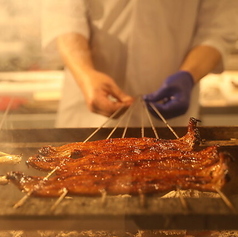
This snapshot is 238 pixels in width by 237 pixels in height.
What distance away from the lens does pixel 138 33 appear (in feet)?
9.44

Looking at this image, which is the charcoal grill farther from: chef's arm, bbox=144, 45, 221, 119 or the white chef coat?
the white chef coat

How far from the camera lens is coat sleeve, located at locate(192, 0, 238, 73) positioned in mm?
2904

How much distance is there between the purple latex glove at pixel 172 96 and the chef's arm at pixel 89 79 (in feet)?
0.73

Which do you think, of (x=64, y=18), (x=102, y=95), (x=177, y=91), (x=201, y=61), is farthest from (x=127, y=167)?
(x=64, y=18)

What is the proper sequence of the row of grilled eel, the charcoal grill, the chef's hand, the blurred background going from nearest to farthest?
the charcoal grill
the row of grilled eel
the chef's hand
the blurred background

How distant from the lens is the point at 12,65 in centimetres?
284

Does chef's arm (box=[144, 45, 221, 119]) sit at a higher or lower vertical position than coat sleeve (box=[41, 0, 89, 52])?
lower

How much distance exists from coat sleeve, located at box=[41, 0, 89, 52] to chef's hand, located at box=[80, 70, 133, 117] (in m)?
0.52

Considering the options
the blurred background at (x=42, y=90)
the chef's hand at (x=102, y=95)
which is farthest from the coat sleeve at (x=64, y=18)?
the chef's hand at (x=102, y=95)

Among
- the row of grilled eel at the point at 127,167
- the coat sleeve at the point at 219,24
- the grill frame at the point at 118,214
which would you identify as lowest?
the grill frame at the point at 118,214

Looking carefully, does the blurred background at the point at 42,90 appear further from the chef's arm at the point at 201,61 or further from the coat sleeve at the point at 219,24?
the chef's arm at the point at 201,61

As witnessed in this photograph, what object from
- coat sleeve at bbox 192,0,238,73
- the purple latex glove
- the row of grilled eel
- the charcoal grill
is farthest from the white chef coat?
the charcoal grill

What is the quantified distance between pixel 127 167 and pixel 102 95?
1059 mm

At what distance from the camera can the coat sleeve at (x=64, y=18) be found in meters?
2.79
